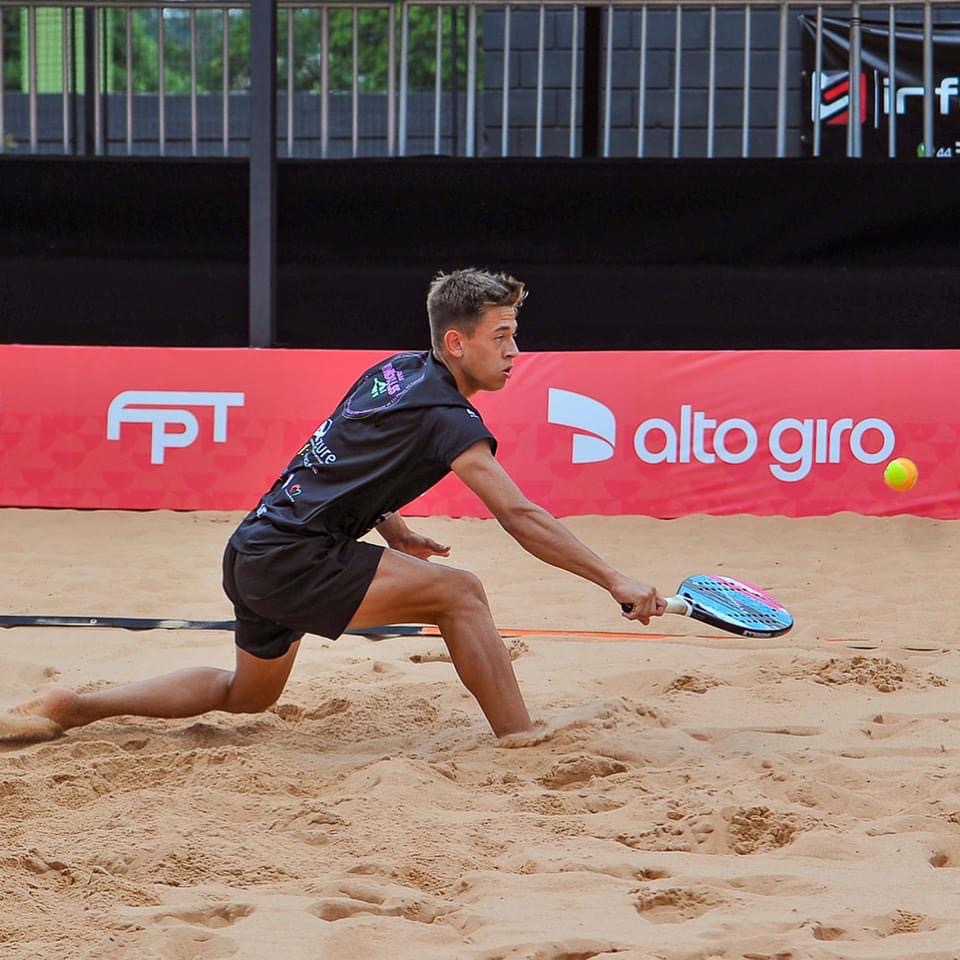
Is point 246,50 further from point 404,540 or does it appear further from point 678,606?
point 678,606

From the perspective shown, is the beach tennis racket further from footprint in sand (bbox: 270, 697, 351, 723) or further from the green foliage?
the green foliage

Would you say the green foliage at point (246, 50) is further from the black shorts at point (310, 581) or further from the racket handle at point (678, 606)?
the racket handle at point (678, 606)

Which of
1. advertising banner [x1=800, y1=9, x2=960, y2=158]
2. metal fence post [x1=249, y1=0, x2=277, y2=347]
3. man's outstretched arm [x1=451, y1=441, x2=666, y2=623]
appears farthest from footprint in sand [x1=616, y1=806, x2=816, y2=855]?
advertising banner [x1=800, y1=9, x2=960, y2=158]

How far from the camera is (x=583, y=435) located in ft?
26.0

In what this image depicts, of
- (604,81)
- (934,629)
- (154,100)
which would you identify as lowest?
(934,629)

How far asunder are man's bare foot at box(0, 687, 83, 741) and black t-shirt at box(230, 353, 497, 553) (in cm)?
67

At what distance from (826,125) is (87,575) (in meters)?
7.31

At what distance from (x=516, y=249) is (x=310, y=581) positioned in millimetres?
6545

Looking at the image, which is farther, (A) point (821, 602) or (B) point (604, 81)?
(B) point (604, 81)

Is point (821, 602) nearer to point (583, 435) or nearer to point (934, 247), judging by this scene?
point (583, 435)

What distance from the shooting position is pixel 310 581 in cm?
378

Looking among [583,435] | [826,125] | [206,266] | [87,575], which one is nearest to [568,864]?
[87,575]

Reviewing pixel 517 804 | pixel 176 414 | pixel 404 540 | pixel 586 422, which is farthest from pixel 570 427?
pixel 517 804

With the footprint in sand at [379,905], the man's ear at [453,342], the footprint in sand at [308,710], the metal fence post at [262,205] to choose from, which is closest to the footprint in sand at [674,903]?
the footprint in sand at [379,905]
